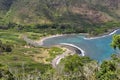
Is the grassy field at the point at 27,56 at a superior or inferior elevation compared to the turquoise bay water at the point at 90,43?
superior

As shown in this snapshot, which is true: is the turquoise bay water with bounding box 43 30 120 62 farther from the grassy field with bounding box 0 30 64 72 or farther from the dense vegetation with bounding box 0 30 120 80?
the dense vegetation with bounding box 0 30 120 80

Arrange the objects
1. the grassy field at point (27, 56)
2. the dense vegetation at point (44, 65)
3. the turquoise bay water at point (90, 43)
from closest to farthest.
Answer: the dense vegetation at point (44, 65) → the grassy field at point (27, 56) → the turquoise bay water at point (90, 43)

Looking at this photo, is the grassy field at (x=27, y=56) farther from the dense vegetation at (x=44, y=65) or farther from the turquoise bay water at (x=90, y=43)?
the turquoise bay water at (x=90, y=43)

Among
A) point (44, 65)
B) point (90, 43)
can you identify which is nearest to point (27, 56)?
point (44, 65)

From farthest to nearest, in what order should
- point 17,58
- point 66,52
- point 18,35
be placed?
point 18,35, point 66,52, point 17,58

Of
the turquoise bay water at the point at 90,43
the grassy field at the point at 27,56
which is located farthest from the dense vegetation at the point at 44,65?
the turquoise bay water at the point at 90,43

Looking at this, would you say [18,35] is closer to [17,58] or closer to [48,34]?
[48,34]

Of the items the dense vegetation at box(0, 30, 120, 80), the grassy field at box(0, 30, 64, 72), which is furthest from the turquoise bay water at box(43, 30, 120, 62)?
the dense vegetation at box(0, 30, 120, 80)

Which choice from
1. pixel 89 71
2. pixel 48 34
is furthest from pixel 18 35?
pixel 89 71
